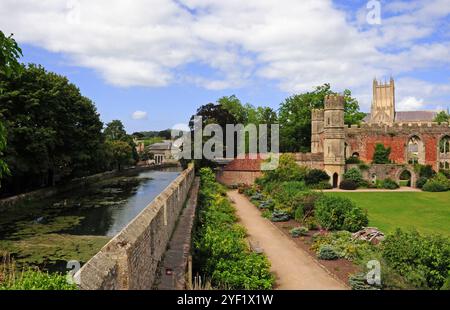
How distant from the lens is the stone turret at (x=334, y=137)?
41094mm

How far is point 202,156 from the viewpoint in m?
44.6

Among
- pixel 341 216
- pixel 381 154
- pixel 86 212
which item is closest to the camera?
pixel 341 216

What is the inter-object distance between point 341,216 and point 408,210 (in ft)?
29.2

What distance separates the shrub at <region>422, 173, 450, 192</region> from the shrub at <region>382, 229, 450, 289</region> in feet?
91.3

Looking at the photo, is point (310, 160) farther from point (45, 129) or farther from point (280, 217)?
point (45, 129)

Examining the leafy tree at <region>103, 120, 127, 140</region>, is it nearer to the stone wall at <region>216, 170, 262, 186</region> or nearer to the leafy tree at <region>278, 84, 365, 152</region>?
the leafy tree at <region>278, 84, 365, 152</region>

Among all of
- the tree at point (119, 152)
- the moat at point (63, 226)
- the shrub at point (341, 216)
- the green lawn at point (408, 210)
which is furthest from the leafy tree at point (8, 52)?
the tree at point (119, 152)

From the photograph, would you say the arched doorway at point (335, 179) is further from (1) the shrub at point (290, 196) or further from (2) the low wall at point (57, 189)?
(2) the low wall at point (57, 189)

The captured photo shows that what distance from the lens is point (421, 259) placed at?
1267cm

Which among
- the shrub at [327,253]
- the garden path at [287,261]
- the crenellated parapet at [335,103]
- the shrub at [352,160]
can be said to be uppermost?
the crenellated parapet at [335,103]

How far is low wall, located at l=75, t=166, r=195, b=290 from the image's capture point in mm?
6387

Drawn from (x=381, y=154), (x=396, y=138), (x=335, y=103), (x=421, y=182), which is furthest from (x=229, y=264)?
(x=396, y=138)

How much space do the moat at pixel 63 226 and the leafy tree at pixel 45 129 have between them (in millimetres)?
2679
